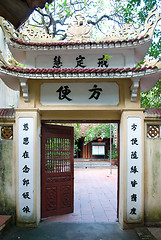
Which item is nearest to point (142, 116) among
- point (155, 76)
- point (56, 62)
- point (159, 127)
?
point (159, 127)

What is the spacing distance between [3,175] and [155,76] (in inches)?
163

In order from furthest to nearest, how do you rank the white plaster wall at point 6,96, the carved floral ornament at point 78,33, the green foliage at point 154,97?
1. the white plaster wall at point 6,96
2. the green foliage at point 154,97
3. the carved floral ornament at point 78,33

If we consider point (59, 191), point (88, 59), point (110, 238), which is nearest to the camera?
point (110, 238)

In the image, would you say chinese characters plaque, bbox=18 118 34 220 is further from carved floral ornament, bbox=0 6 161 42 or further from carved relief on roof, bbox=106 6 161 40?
carved relief on roof, bbox=106 6 161 40

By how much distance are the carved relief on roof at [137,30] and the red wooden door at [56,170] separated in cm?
265

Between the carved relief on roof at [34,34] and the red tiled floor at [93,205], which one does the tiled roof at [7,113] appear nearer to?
the carved relief on roof at [34,34]

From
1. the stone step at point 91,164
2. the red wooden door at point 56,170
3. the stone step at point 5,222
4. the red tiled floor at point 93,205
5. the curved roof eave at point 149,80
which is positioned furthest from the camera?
the stone step at point 91,164

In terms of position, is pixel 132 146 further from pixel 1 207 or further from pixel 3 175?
pixel 1 207

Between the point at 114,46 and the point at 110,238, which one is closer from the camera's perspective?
the point at 110,238

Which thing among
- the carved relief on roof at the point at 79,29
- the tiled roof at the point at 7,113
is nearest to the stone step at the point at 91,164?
the tiled roof at the point at 7,113

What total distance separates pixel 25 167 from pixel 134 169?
2.46 meters

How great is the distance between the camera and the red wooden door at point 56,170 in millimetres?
4694

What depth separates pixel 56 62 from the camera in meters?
4.51

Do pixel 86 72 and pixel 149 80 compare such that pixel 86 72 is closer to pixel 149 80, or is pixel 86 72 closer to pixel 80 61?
pixel 80 61
